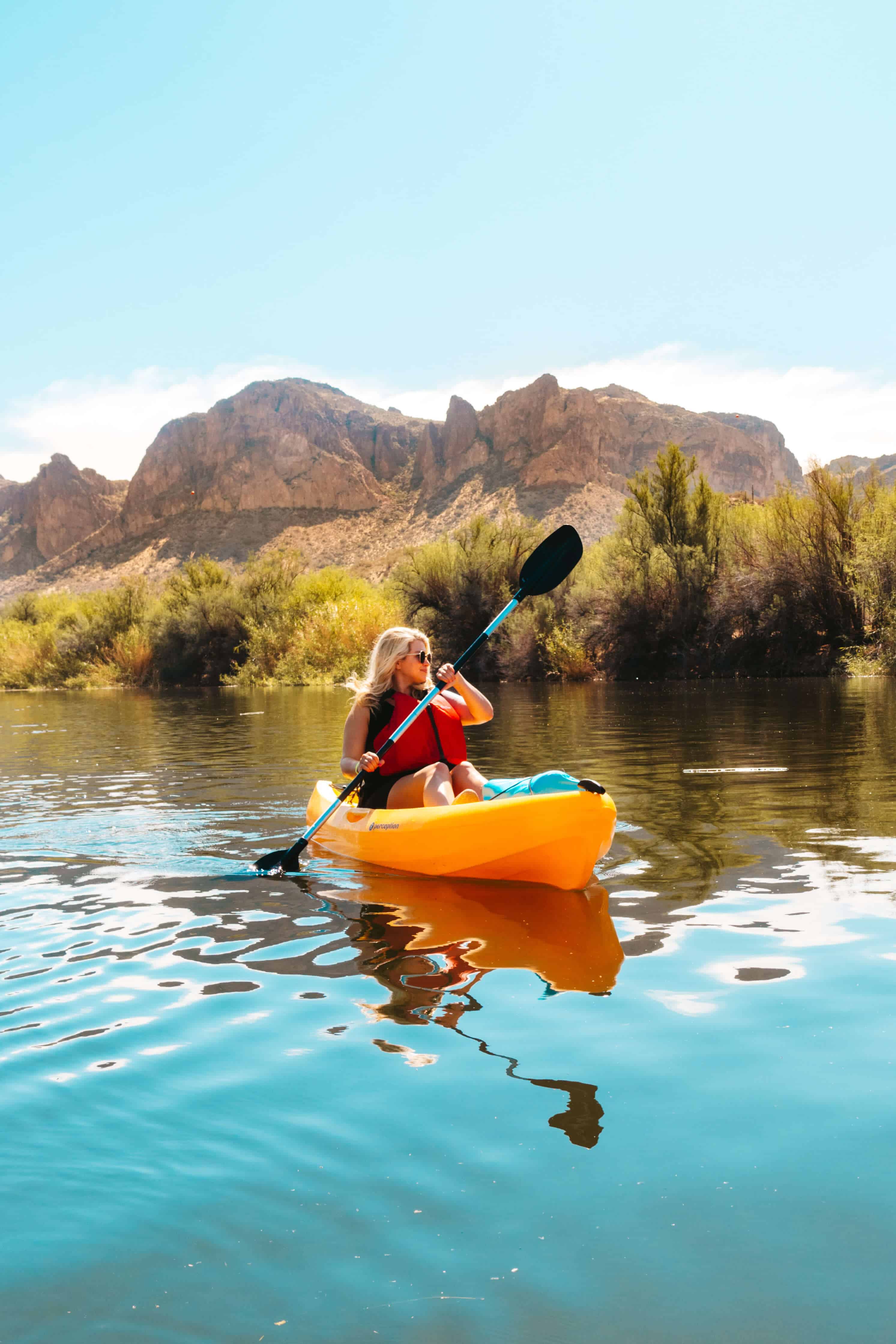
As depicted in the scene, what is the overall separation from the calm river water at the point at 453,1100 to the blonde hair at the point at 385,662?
996 mm

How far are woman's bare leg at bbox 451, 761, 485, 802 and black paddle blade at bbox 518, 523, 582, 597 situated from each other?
1.48 metres

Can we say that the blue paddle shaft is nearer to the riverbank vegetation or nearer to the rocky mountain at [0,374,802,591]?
the riverbank vegetation

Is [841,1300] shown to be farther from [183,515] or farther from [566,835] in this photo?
[183,515]

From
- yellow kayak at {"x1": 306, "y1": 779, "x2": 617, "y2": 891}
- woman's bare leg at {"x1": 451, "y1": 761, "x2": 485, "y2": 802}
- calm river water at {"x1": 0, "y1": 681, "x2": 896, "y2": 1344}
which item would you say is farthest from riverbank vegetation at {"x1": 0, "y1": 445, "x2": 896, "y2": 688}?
calm river water at {"x1": 0, "y1": 681, "x2": 896, "y2": 1344}

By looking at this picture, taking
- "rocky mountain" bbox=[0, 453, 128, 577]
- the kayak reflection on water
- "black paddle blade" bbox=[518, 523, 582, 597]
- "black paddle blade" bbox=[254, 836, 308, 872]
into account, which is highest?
"rocky mountain" bbox=[0, 453, 128, 577]

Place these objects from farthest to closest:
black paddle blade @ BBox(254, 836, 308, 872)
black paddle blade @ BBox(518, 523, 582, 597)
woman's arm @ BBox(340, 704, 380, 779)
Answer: black paddle blade @ BBox(518, 523, 582, 597), woman's arm @ BBox(340, 704, 380, 779), black paddle blade @ BBox(254, 836, 308, 872)

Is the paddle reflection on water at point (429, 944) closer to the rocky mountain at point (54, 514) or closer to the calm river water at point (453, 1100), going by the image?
the calm river water at point (453, 1100)

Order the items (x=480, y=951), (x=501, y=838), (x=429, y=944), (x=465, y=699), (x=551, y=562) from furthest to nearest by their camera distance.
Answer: (x=551, y=562) → (x=465, y=699) → (x=501, y=838) → (x=429, y=944) → (x=480, y=951)

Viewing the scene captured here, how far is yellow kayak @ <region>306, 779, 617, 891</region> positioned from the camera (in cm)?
494

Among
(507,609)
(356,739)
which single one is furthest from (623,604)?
(356,739)

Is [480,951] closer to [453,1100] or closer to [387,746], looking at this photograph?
[453,1100]

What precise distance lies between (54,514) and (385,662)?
3714 inches

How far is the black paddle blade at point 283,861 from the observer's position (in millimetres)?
5875

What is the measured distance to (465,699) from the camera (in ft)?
20.4
